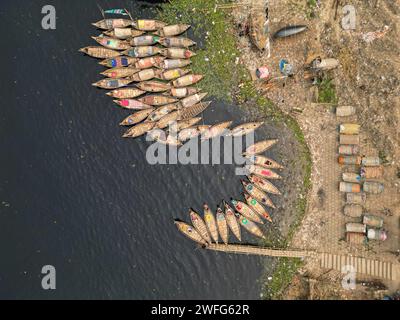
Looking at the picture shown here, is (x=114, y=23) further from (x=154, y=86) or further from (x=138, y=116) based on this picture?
(x=138, y=116)

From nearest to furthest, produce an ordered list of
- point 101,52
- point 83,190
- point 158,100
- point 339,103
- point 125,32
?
point 339,103, point 158,100, point 125,32, point 101,52, point 83,190

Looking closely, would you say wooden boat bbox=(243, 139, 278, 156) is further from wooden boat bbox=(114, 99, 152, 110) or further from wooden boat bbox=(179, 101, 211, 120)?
wooden boat bbox=(114, 99, 152, 110)

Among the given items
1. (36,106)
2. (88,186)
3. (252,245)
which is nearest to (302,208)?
(252,245)

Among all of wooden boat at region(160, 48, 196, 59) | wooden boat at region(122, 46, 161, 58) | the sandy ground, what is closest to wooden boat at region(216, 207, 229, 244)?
the sandy ground

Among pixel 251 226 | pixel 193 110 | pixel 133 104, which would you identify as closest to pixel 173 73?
pixel 193 110

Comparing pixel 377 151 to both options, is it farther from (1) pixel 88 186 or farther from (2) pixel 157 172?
(1) pixel 88 186

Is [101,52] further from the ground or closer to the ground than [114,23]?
closer to the ground
